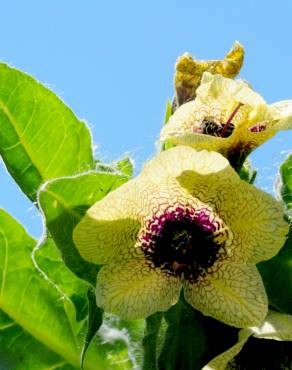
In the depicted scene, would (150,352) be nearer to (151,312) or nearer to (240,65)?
(151,312)

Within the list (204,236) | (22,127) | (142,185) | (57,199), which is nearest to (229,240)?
(204,236)

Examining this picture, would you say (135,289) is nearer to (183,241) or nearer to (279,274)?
(183,241)

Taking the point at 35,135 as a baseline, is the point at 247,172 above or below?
below

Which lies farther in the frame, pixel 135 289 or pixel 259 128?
pixel 259 128

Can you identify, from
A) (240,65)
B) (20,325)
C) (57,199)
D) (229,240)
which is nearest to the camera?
(57,199)

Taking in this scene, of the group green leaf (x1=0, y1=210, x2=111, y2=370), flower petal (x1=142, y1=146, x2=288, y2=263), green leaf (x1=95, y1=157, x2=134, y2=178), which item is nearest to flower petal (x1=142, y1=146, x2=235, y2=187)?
flower petal (x1=142, y1=146, x2=288, y2=263)

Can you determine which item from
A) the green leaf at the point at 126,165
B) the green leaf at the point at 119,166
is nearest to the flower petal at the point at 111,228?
the green leaf at the point at 119,166

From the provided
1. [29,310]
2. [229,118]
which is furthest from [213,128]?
[29,310]

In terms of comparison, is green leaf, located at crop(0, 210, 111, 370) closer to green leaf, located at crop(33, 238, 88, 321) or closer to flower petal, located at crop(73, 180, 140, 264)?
green leaf, located at crop(33, 238, 88, 321)

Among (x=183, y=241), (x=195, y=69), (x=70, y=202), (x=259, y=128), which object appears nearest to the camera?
(x=70, y=202)
